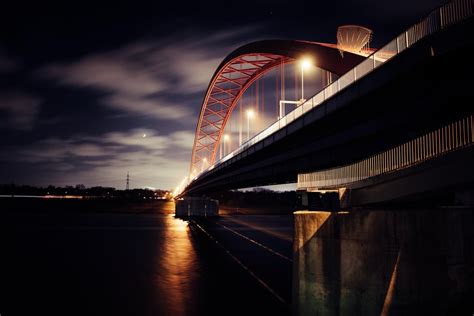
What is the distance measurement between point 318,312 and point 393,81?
23.5ft

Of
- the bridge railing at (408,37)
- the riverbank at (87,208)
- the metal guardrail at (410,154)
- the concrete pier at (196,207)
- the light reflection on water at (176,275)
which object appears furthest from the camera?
the riverbank at (87,208)

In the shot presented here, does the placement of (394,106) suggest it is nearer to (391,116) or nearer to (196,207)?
(391,116)

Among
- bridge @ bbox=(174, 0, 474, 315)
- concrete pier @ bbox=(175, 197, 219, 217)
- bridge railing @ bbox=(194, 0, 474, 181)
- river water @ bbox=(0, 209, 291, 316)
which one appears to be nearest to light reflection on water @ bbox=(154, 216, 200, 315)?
river water @ bbox=(0, 209, 291, 316)

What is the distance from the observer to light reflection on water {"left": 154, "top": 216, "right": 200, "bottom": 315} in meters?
19.8

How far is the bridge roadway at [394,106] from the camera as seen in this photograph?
26.9ft

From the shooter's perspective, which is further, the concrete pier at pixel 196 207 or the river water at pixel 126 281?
the concrete pier at pixel 196 207

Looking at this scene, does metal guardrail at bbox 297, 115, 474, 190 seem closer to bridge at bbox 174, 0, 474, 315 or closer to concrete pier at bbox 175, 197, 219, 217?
bridge at bbox 174, 0, 474, 315

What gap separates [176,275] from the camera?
26641 millimetres

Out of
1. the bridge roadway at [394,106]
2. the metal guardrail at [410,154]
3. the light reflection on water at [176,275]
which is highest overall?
the bridge roadway at [394,106]

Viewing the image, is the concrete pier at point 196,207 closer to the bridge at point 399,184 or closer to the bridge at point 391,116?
the bridge at point 391,116

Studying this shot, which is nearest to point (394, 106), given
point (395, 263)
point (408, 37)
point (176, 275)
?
point (408, 37)

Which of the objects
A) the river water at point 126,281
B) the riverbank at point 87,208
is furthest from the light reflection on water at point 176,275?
the riverbank at point 87,208

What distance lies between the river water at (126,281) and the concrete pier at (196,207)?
1658 inches

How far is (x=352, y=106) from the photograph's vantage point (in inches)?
467
